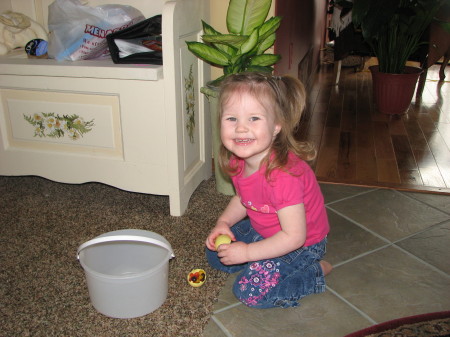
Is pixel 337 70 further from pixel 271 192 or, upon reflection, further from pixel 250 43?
pixel 271 192

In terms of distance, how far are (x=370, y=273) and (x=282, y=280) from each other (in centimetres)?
30

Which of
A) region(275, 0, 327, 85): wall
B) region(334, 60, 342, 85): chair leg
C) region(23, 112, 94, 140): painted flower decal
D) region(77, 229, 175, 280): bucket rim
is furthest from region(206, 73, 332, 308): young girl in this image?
region(334, 60, 342, 85): chair leg

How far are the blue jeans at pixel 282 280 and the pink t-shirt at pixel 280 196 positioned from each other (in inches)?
1.8

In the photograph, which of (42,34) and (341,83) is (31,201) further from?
(341,83)

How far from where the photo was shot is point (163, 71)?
133 cm

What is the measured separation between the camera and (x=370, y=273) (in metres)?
1.22

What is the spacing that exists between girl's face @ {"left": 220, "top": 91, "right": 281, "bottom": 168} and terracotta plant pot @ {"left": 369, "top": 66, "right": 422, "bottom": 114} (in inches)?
77.2

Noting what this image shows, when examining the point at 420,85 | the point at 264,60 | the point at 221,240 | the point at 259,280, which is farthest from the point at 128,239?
the point at 420,85

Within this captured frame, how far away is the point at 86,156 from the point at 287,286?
836 mm

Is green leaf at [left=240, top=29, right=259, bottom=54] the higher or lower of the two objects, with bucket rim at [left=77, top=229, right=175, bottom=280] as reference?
higher

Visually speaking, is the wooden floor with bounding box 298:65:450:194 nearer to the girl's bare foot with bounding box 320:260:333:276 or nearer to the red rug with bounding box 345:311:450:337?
the girl's bare foot with bounding box 320:260:333:276

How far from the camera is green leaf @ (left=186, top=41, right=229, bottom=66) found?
54.1 inches

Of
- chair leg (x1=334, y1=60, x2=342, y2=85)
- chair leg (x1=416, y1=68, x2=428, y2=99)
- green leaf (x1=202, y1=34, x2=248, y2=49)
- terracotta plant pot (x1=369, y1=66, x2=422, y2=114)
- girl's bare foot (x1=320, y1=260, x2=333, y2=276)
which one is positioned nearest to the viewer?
girl's bare foot (x1=320, y1=260, x2=333, y2=276)

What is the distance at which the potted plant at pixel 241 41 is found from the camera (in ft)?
4.52
